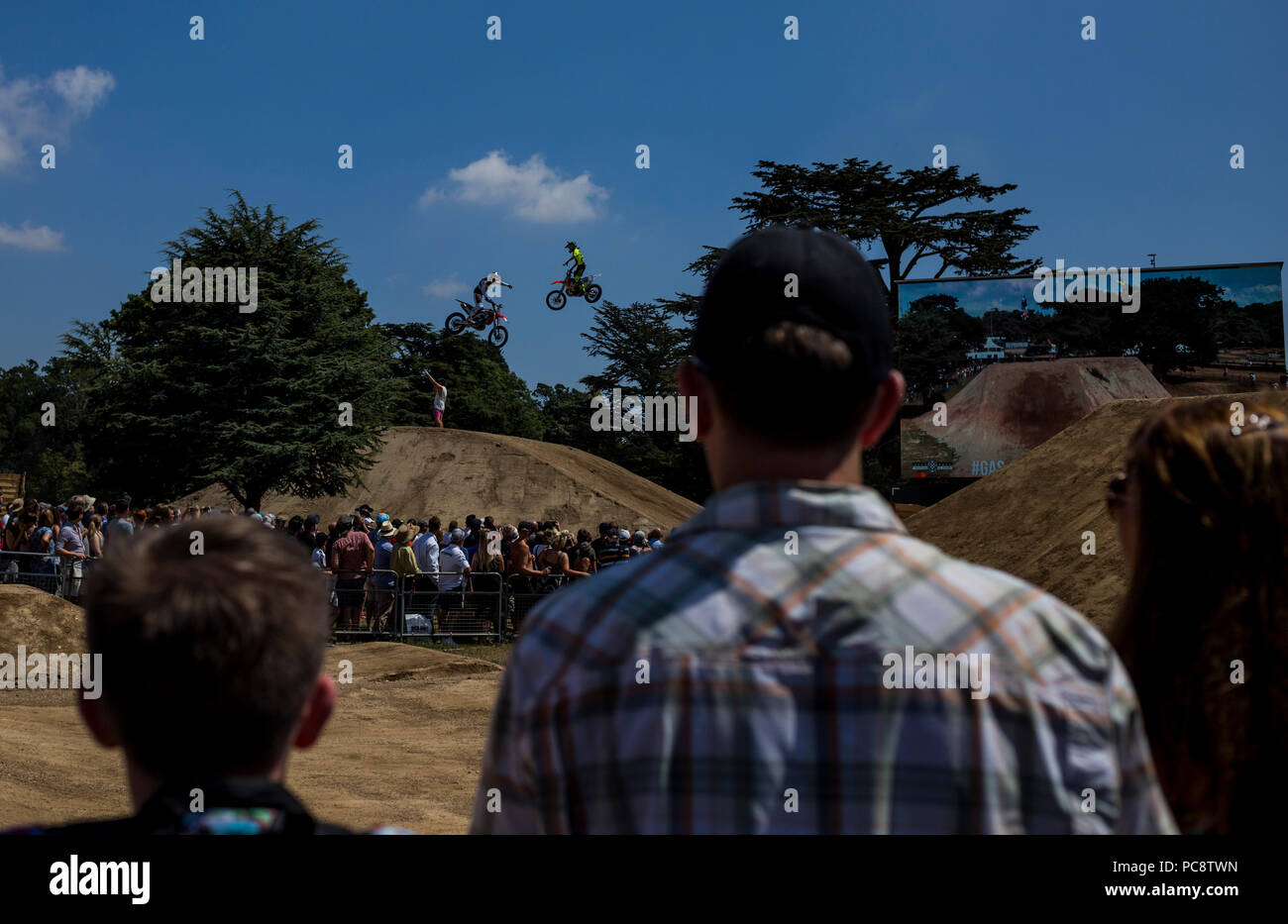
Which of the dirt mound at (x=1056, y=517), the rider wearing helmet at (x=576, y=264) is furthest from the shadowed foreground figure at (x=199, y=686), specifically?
the rider wearing helmet at (x=576, y=264)

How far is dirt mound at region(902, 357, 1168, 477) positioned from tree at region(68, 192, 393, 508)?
1941 centimetres

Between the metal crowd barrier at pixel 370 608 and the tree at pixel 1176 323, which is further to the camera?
the tree at pixel 1176 323

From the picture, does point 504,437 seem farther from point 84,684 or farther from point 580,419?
point 84,684

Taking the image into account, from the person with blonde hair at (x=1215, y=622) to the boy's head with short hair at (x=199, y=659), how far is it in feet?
4.70

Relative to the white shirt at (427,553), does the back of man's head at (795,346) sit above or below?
above

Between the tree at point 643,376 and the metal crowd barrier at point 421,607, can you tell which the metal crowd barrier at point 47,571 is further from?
the tree at point 643,376

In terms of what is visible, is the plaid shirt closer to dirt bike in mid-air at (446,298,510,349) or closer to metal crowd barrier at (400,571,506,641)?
A: metal crowd barrier at (400,571,506,641)

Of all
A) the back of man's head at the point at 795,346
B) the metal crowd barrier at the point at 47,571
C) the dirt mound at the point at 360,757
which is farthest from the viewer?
the metal crowd barrier at the point at 47,571

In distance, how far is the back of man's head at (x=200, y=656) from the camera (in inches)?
60.1

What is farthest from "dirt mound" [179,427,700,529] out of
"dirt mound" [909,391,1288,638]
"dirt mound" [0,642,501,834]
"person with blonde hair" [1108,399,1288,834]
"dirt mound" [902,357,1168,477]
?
"person with blonde hair" [1108,399,1288,834]

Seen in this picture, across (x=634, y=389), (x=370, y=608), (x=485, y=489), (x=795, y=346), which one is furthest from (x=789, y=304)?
(x=634, y=389)

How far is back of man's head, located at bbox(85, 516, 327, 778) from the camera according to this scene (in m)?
1.53
